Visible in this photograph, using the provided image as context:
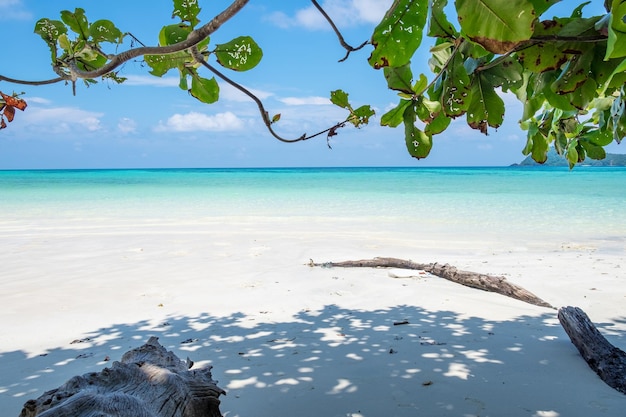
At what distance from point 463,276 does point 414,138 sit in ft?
17.6

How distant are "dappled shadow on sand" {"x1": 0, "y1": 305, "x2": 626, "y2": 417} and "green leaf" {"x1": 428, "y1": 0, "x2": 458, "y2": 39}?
2446 mm

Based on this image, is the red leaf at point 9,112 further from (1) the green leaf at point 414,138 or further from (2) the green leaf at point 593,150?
(2) the green leaf at point 593,150

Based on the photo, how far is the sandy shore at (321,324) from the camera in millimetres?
3197

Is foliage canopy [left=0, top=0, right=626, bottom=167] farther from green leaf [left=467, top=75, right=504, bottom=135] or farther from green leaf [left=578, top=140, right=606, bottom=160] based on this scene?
green leaf [left=578, top=140, right=606, bottom=160]

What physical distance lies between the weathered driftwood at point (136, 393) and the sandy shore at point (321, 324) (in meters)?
0.77

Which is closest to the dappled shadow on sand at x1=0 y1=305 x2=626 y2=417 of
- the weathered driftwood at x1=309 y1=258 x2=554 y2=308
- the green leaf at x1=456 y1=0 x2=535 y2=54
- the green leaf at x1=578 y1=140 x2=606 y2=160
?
the weathered driftwood at x1=309 y1=258 x2=554 y2=308

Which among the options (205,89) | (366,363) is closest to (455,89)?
(205,89)

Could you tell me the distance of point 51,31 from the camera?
1367mm

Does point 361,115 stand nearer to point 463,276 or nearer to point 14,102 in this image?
point 14,102

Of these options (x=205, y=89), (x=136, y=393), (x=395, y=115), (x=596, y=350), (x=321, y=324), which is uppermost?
(x=205, y=89)

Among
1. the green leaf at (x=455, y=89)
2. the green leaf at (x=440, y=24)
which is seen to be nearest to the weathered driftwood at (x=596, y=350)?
the green leaf at (x=455, y=89)

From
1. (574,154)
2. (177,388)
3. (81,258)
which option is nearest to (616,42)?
(574,154)

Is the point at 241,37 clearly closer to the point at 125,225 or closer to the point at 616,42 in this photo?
the point at 616,42

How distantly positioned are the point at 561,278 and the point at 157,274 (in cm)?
616
